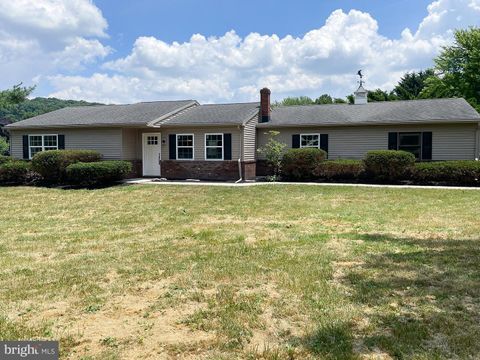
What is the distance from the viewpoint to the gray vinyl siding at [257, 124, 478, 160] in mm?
16672

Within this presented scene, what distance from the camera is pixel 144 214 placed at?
402 inches

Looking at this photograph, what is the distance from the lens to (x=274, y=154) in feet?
61.0

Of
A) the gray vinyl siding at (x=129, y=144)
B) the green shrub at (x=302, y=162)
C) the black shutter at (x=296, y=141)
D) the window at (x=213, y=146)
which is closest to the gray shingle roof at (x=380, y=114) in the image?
the black shutter at (x=296, y=141)

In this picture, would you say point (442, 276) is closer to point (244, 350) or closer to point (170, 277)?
point (244, 350)

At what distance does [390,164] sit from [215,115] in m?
8.12

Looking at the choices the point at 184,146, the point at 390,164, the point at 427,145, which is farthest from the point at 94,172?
the point at 427,145

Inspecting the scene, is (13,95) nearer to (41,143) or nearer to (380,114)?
(41,143)

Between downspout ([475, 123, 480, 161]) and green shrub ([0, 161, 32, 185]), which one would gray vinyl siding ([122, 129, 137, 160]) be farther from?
downspout ([475, 123, 480, 161])

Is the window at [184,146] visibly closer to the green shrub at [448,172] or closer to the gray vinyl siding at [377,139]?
the gray vinyl siding at [377,139]

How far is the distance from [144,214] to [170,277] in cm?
546

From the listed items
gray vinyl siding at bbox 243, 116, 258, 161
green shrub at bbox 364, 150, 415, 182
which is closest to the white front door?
gray vinyl siding at bbox 243, 116, 258, 161

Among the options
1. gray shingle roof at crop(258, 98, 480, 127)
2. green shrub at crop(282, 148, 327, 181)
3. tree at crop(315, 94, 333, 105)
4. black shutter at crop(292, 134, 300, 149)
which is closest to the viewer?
gray shingle roof at crop(258, 98, 480, 127)

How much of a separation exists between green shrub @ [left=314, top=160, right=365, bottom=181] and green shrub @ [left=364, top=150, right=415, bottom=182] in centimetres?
46

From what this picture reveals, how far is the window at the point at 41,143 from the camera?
2031cm
